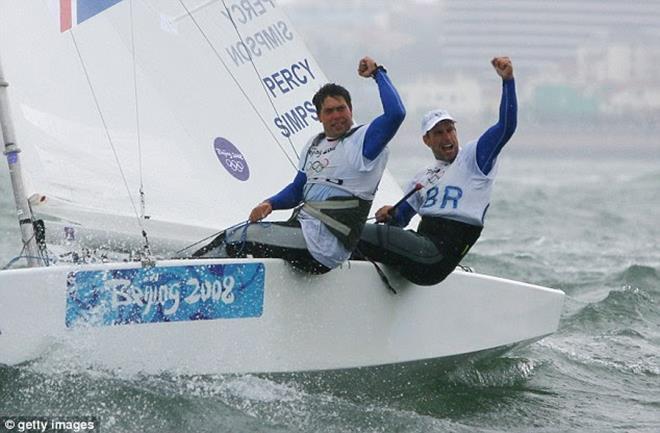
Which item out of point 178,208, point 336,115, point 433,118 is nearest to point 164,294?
point 336,115

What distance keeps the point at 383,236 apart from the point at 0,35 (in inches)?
57.0

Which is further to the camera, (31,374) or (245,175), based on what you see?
(245,175)

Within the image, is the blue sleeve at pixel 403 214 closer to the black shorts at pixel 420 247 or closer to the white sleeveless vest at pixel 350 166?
the black shorts at pixel 420 247

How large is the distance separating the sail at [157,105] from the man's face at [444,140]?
806mm

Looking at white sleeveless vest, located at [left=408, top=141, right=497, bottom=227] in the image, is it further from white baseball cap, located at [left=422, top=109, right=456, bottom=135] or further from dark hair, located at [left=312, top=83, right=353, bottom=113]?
dark hair, located at [left=312, top=83, right=353, bottom=113]

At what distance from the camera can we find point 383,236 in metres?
3.39

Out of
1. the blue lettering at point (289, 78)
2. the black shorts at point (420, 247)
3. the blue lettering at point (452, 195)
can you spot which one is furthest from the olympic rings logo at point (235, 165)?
the blue lettering at point (452, 195)

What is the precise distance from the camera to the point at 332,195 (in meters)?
3.24

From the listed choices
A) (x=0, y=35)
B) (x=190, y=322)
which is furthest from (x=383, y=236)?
(x=0, y=35)

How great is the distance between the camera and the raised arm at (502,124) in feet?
10.3

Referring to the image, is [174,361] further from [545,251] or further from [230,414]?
[545,251]

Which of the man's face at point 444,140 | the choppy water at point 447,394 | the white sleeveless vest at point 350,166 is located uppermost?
the man's face at point 444,140

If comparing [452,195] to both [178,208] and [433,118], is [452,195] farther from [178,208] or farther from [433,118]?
[178,208]

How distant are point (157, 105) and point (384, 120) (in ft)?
4.21
